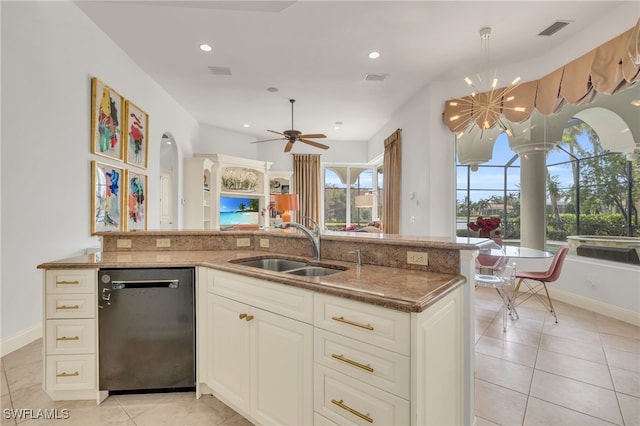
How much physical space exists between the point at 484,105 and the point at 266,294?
12.2 feet

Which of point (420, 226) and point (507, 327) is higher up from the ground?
point (420, 226)

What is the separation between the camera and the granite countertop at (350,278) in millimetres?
1133

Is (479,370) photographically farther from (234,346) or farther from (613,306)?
(613,306)

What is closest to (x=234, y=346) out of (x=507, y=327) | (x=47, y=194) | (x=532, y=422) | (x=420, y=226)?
(x=532, y=422)

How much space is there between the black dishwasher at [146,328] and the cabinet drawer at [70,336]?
0.22 ft

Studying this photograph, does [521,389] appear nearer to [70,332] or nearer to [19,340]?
[70,332]

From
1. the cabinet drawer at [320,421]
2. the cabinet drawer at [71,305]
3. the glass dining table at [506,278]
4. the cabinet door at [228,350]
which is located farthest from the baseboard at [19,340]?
the glass dining table at [506,278]

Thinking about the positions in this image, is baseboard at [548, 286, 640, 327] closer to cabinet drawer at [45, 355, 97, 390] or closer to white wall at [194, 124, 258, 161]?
cabinet drawer at [45, 355, 97, 390]

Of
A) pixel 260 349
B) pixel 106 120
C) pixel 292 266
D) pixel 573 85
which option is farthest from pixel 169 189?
pixel 573 85

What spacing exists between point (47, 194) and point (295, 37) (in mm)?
2919

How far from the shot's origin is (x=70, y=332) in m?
1.81

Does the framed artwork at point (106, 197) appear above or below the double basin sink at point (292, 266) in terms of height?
above

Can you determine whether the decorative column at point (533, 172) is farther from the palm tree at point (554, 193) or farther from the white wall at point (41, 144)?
the white wall at point (41, 144)

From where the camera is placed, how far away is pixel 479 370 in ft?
7.34
